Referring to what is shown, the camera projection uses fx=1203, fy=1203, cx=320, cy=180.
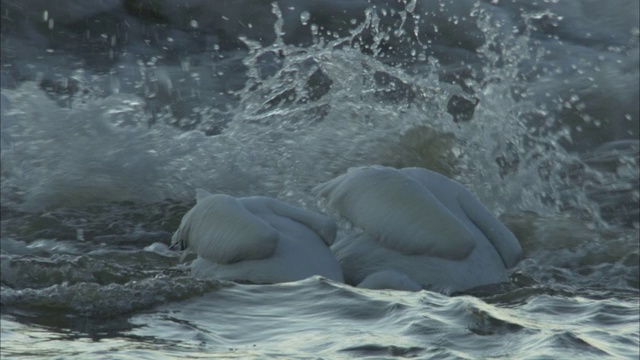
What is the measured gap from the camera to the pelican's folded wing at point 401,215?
5.40m

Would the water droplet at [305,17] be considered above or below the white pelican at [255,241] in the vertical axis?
above

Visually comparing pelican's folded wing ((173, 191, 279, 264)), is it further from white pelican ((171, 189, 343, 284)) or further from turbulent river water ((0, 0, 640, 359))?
turbulent river water ((0, 0, 640, 359))

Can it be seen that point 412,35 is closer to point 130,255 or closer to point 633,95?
point 633,95

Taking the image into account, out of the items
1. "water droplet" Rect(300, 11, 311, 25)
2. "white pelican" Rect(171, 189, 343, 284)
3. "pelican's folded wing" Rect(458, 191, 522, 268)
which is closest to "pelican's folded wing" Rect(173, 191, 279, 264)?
"white pelican" Rect(171, 189, 343, 284)

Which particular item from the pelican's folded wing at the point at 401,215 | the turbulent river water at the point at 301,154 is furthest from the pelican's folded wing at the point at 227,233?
the pelican's folded wing at the point at 401,215

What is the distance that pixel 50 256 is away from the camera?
623 centimetres

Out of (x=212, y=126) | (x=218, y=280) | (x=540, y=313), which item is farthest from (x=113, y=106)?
(x=540, y=313)

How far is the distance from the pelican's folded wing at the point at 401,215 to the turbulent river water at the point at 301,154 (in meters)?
0.28

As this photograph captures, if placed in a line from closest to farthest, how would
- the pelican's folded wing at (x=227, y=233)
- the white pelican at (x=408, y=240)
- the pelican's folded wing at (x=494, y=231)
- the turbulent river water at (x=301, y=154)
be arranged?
the turbulent river water at (x=301, y=154), the pelican's folded wing at (x=227, y=233), the white pelican at (x=408, y=240), the pelican's folded wing at (x=494, y=231)

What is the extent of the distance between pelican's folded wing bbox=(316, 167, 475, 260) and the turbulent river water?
0.28 metres

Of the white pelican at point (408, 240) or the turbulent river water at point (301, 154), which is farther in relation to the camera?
the white pelican at point (408, 240)

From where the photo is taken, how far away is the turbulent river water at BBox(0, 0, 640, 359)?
4.58 metres

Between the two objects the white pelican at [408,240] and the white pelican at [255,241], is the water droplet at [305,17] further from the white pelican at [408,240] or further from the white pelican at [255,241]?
the white pelican at [255,241]

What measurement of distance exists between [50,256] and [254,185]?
1980 mm
